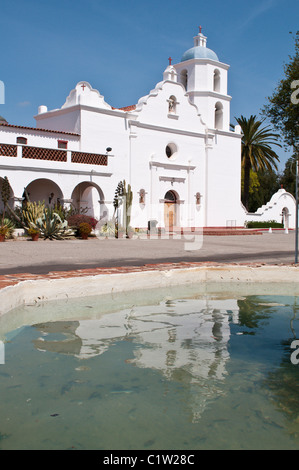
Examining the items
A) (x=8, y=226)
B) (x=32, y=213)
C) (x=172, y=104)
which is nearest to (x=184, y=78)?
(x=172, y=104)

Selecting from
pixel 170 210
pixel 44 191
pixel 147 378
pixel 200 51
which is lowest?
pixel 147 378

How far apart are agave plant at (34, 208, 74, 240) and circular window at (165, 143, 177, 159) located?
14.0m

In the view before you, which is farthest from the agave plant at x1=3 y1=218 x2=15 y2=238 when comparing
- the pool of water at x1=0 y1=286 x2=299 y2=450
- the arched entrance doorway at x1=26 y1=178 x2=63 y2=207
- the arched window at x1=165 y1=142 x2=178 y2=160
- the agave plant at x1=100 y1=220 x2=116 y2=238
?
the arched window at x1=165 y1=142 x2=178 y2=160

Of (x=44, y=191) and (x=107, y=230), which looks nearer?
(x=107, y=230)

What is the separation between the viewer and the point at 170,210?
3400 centimetres

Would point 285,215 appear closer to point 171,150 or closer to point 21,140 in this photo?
point 171,150

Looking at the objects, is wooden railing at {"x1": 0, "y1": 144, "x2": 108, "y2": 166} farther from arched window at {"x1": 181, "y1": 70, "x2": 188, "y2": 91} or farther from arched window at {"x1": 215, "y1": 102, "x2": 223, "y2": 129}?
arched window at {"x1": 215, "y1": 102, "x2": 223, "y2": 129}

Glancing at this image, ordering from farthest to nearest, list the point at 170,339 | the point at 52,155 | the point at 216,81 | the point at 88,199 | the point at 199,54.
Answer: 1. the point at 216,81
2. the point at 199,54
3. the point at 88,199
4. the point at 52,155
5. the point at 170,339

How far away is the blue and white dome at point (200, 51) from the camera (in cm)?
3544

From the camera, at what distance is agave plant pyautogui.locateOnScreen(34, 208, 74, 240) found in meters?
21.5

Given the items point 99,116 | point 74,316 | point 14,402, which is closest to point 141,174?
point 99,116

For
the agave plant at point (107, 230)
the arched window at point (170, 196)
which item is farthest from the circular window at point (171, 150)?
the agave plant at point (107, 230)

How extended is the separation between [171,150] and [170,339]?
29888 millimetres

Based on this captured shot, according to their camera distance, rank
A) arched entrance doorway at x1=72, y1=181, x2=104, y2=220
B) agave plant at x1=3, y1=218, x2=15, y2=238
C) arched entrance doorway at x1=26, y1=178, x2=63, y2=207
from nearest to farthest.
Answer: agave plant at x1=3, y1=218, x2=15, y2=238 → arched entrance doorway at x1=26, y1=178, x2=63, y2=207 → arched entrance doorway at x1=72, y1=181, x2=104, y2=220
